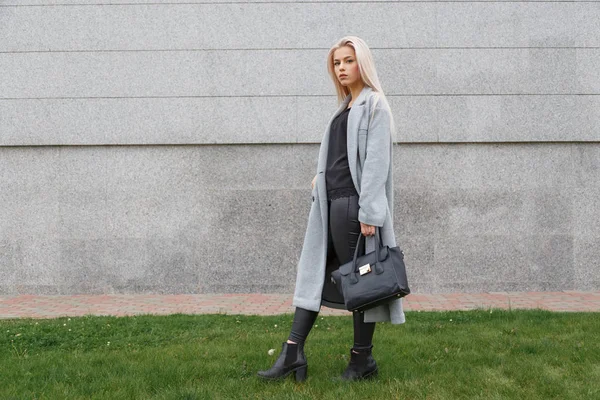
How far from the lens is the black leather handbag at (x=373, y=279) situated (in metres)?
3.44

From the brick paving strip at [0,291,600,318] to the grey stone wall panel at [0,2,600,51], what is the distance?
3.27 meters

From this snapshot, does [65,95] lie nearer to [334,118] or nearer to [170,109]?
[170,109]

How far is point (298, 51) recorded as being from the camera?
8094mm

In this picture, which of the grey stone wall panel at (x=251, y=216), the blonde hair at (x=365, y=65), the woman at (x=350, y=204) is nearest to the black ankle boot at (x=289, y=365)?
the woman at (x=350, y=204)

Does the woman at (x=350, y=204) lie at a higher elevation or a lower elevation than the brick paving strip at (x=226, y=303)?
higher

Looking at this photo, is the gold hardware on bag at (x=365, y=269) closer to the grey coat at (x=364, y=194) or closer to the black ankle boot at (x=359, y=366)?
the grey coat at (x=364, y=194)

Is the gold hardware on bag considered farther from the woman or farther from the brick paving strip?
the brick paving strip

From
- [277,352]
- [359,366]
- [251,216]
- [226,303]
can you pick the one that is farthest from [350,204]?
[251,216]

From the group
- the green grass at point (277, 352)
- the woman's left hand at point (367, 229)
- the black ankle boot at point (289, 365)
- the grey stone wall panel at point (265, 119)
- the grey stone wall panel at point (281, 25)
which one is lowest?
the green grass at point (277, 352)

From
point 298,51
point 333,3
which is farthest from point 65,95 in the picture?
point 333,3

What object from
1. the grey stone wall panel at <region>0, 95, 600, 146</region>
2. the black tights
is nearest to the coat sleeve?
the black tights

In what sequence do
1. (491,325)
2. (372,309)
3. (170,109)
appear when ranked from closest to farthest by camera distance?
(372,309) < (491,325) < (170,109)

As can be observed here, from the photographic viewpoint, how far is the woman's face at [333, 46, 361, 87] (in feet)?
12.6

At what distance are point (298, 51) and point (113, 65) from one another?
2450 mm
